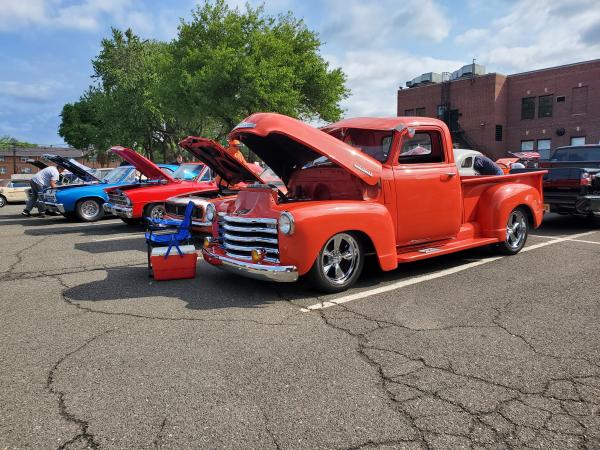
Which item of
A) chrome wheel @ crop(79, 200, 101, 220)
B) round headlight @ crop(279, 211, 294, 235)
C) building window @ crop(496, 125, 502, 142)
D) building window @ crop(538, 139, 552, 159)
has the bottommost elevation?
chrome wheel @ crop(79, 200, 101, 220)

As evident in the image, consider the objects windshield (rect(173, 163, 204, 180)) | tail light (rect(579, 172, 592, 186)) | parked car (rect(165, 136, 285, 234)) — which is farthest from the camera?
windshield (rect(173, 163, 204, 180))

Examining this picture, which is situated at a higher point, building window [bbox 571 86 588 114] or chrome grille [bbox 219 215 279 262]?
building window [bbox 571 86 588 114]

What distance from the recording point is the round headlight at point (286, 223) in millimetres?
4779

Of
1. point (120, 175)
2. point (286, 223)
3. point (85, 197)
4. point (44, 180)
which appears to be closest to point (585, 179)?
point (286, 223)

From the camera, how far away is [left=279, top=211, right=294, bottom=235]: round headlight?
478 cm

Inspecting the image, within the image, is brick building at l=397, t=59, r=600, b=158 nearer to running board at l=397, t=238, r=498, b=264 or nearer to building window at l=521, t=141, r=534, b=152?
building window at l=521, t=141, r=534, b=152

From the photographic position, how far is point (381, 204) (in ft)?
18.2

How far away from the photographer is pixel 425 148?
6.26 meters

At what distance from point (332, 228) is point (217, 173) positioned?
153 inches

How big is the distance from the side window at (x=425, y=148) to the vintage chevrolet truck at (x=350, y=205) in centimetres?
1

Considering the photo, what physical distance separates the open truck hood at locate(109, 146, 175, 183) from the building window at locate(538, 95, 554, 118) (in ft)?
111

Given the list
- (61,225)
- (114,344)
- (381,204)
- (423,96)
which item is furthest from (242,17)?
(114,344)

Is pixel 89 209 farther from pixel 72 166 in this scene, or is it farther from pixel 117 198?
pixel 117 198

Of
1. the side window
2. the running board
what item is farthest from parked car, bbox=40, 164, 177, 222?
the running board
